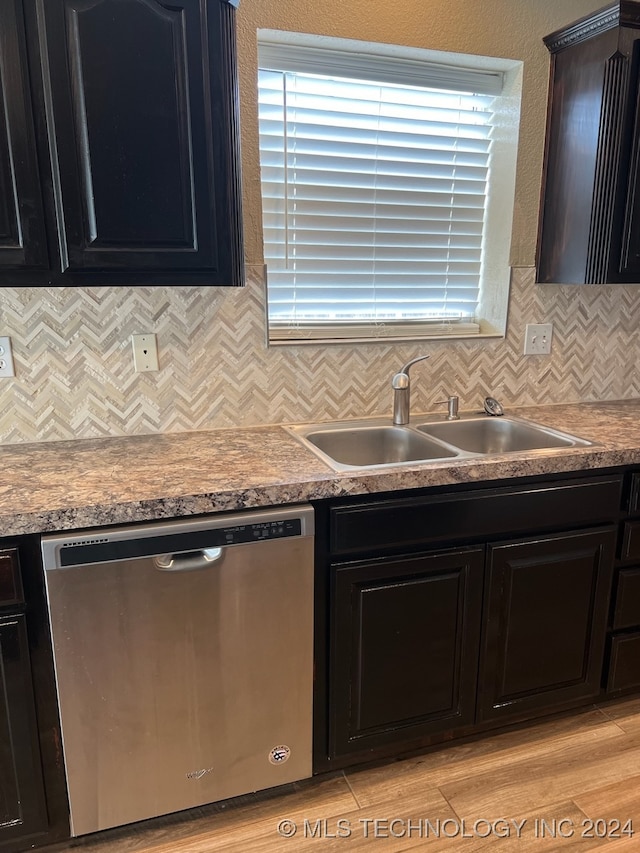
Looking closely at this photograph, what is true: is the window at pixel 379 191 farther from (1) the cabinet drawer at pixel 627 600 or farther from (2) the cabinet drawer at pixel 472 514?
(1) the cabinet drawer at pixel 627 600

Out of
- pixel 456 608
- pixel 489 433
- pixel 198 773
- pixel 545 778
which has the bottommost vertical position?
pixel 545 778

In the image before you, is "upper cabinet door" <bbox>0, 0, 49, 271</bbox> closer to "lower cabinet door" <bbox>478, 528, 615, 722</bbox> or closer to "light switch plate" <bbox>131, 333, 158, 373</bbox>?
"light switch plate" <bbox>131, 333, 158, 373</bbox>

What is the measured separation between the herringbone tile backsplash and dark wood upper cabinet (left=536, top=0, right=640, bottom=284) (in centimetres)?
26

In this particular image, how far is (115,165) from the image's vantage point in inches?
57.9

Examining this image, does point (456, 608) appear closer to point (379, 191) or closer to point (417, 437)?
point (417, 437)

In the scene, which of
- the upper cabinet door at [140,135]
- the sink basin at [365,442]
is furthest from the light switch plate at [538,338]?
the upper cabinet door at [140,135]

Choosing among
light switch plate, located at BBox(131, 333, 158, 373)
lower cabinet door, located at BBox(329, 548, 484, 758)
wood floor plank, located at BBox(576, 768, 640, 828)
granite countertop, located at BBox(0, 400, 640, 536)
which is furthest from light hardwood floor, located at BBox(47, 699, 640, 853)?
light switch plate, located at BBox(131, 333, 158, 373)

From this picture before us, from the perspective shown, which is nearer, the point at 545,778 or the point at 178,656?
the point at 178,656

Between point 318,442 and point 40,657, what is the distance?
103cm

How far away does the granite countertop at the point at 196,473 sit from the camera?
1366mm

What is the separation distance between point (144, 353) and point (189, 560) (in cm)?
77

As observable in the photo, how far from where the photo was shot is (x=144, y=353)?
191 centimetres

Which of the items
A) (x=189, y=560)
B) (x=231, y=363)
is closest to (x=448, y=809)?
(x=189, y=560)

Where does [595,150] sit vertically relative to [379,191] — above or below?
above
